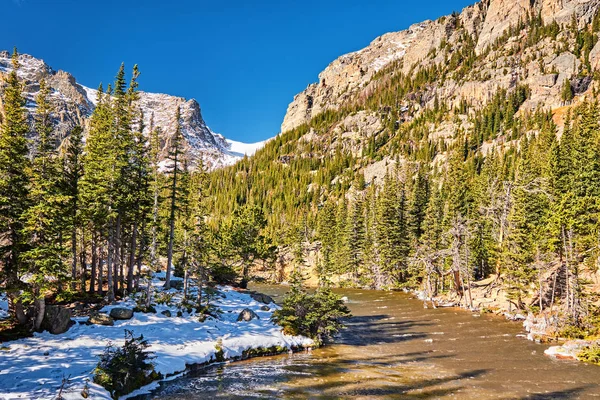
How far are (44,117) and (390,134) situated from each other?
501 ft

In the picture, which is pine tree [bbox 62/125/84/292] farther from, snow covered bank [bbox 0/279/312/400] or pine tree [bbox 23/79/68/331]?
snow covered bank [bbox 0/279/312/400]

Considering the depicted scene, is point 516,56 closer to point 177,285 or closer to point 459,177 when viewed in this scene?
point 459,177

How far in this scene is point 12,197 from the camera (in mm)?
18891

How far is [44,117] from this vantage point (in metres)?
26.4

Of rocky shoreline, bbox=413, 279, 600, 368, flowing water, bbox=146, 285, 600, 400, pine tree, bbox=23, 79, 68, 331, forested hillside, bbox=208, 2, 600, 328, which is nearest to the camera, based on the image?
flowing water, bbox=146, 285, 600, 400

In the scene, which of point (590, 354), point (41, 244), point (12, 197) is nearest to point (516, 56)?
point (590, 354)

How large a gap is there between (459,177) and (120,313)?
253ft

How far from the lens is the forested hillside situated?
33.2m

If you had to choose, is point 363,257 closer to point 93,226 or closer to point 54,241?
point 93,226

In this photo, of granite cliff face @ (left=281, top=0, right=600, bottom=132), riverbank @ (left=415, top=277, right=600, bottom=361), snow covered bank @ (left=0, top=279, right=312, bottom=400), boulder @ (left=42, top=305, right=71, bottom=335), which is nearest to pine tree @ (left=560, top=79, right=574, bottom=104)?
granite cliff face @ (left=281, top=0, right=600, bottom=132)

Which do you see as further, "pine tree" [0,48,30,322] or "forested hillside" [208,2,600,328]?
"forested hillside" [208,2,600,328]

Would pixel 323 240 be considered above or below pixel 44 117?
below

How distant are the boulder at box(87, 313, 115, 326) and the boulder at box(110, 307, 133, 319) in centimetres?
96

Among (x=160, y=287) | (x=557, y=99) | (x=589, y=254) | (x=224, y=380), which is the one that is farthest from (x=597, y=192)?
(x=557, y=99)
